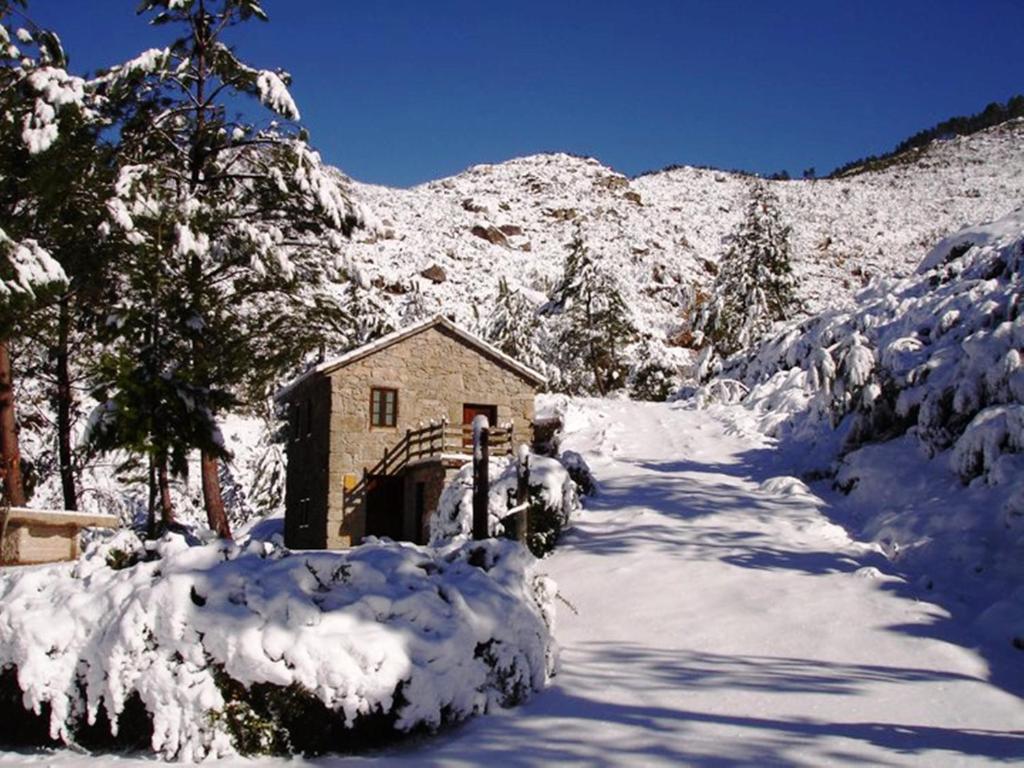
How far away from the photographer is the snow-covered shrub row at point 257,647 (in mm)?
A: 7000

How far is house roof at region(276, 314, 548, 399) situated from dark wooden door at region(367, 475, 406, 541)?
3.05 m

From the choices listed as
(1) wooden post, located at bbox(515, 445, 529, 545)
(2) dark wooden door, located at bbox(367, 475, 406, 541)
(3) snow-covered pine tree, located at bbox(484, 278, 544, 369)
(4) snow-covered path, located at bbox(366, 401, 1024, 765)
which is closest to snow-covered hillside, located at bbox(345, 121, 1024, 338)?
(3) snow-covered pine tree, located at bbox(484, 278, 544, 369)

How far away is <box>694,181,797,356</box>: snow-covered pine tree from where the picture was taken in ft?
161

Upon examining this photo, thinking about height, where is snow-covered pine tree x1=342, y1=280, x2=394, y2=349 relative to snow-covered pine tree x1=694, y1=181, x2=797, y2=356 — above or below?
below

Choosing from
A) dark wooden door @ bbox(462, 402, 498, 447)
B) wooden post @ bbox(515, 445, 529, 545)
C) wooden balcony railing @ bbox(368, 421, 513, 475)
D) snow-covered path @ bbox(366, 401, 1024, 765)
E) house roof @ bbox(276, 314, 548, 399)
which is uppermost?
house roof @ bbox(276, 314, 548, 399)

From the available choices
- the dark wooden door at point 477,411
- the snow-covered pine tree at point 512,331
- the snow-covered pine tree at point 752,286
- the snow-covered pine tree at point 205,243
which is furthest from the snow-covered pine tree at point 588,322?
the snow-covered pine tree at point 205,243

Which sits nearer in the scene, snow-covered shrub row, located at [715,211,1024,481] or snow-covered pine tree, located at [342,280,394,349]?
snow-covered shrub row, located at [715,211,1024,481]

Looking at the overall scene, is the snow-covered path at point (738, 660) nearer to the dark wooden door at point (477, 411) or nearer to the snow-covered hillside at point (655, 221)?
the dark wooden door at point (477, 411)

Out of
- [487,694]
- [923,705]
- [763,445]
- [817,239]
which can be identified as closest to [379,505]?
[763,445]

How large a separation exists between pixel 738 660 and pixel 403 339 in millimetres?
14512

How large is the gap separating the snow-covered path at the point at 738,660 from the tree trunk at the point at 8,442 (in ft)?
30.9

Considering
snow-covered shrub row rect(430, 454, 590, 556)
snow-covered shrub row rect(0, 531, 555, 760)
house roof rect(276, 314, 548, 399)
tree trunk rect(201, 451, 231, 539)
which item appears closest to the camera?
snow-covered shrub row rect(0, 531, 555, 760)

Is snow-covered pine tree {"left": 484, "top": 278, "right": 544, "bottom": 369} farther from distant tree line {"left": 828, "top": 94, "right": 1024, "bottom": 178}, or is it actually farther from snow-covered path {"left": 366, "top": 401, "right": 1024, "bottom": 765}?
distant tree line {"left": 828, "top": 94, "right": 1024, "bottom": 178}

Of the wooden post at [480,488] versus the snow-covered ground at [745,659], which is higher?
the wooden post at [480,488]
